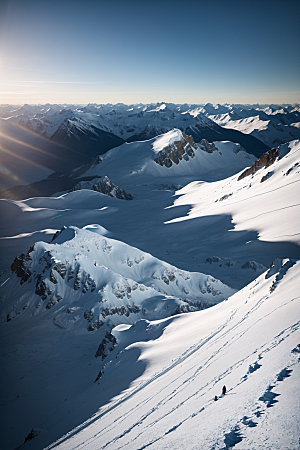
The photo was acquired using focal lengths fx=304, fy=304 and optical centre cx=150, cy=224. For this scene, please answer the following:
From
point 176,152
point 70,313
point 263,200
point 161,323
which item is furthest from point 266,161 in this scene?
point 176,152

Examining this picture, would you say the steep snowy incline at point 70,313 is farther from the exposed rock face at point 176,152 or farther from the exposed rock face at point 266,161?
the exposed rock face at point 176,152

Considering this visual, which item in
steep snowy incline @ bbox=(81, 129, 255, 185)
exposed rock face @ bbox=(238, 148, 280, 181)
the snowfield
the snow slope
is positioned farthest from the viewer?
steep snowy incline @ bbox=(81, 129, 255, 185)

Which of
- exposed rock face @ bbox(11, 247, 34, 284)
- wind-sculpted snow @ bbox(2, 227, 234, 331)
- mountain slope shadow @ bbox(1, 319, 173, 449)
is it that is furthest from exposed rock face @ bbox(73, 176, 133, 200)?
mountain slope shadow @ bbox(1, 319, 173, 449)

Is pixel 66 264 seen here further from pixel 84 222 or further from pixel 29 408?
pixel 84 222

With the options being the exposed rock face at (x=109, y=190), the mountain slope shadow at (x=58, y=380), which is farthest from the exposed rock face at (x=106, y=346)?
the exposed rock face at (x=109, y=190)

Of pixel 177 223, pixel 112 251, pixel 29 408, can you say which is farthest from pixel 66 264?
pixel 177 223

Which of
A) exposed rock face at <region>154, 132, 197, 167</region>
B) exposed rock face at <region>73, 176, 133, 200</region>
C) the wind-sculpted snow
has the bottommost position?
the wind-sculpted snow

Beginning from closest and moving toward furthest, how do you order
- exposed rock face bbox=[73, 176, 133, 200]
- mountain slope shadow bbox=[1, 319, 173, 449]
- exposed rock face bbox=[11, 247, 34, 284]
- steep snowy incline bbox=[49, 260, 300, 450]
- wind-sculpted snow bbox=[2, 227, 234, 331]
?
steep snowy incline bbox=[49, 260, 300, 450], mountain slope shadow bbox=[1, 319, 173, 449], wind-sculpted snow bbox=[2, 227, 234, 331], exposed rock face bbox=[11, 247, 34, 284], exposed rock face bbox=[73, 176, 133, 200]

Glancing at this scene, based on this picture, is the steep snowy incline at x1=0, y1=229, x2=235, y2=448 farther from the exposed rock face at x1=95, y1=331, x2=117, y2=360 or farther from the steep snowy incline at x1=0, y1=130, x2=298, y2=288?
the steep snowy incline at x1=0, y1=130, x2=298, y2=288
